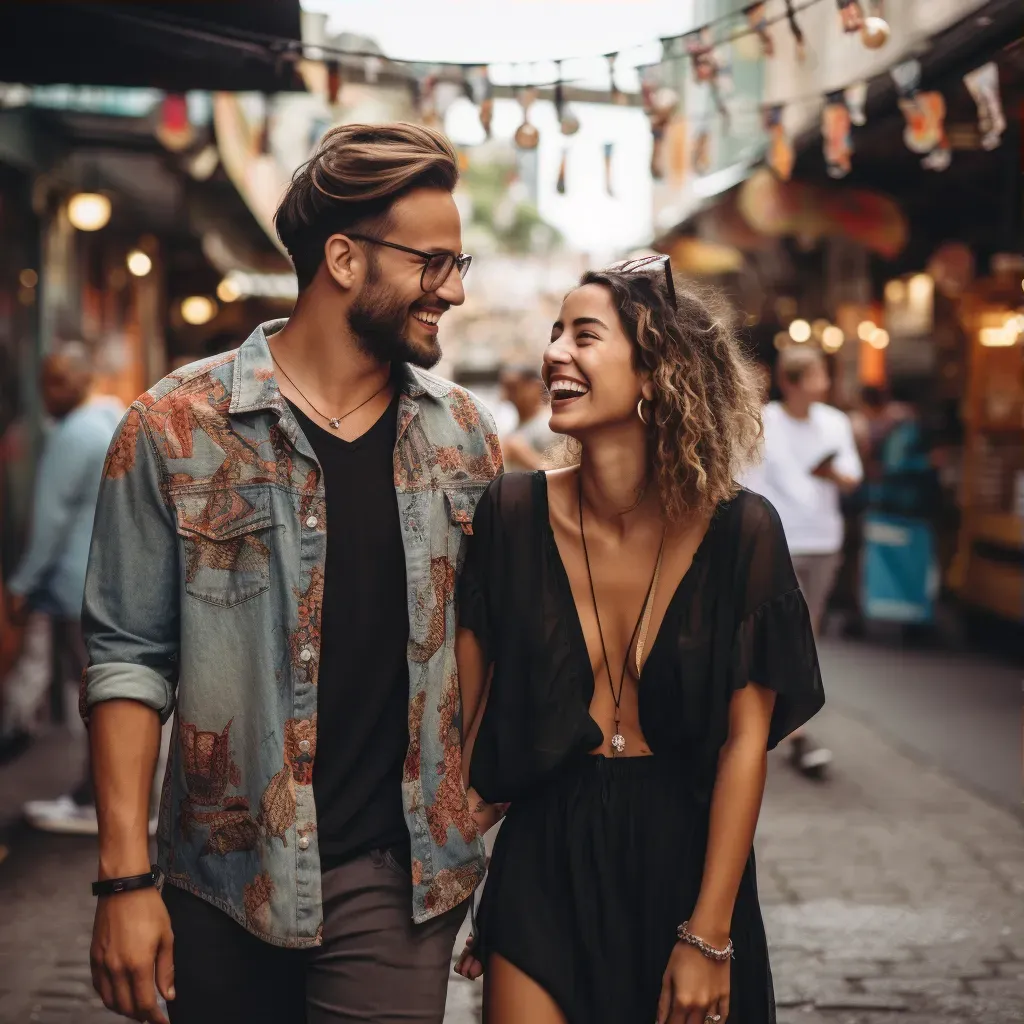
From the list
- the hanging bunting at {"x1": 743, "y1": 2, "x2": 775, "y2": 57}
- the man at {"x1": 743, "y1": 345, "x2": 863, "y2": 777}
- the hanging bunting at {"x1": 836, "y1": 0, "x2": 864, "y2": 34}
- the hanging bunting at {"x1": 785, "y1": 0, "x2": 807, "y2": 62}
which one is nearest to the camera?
the hanging bunting at {"x1": 785, "y1": 0, "x2": 807, "y2": 62}

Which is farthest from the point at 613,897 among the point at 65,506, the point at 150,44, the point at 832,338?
the point at 832,338

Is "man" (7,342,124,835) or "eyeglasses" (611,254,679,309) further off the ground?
"eyeglasses" (611,254,679,309)

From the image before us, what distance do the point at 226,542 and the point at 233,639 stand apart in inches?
7.0

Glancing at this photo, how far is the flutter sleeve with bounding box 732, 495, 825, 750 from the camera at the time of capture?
102 inches

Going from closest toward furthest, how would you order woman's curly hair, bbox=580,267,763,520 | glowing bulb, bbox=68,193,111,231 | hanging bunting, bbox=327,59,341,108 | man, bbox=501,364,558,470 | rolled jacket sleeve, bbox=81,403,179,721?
1. rolled jacket sleeve, bbox=81,403,179,721
2. woman's curly hair, bbox=580,267,763,520
3. hanging bunting, bbox=327,59,341,108
4. man, bbox=501,364,558,470
5. glowing bulb, bbox=68,193,111,231

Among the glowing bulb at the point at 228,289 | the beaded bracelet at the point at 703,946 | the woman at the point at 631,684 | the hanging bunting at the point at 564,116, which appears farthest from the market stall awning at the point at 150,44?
the glowing bulb at the point at 228,289

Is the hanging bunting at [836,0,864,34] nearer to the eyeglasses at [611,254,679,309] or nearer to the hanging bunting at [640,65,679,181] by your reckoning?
the hanging bunting at [640,65,679,181]

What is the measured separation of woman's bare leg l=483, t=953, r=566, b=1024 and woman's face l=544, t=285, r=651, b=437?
1065 millimetres

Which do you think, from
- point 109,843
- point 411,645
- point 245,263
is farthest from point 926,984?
point 245,263

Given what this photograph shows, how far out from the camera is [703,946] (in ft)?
8.33

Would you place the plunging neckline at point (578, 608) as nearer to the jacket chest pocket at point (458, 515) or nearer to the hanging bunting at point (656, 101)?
the jacket chest pocket at point (458, 515)

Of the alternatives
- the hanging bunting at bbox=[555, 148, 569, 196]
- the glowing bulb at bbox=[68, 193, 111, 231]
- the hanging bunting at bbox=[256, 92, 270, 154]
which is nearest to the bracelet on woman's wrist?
the hanging bunting at bbox=[555, 148, 569, 196]

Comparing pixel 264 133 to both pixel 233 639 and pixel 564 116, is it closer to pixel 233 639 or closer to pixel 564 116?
pixel 564 116

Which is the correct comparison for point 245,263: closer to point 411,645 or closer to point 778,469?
point 778,469
